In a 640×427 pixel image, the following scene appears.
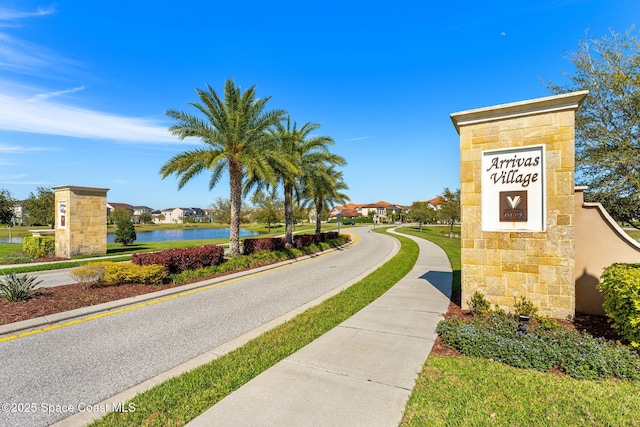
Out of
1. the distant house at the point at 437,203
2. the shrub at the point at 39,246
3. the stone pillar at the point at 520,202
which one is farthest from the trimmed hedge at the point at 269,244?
the distant house at the point at 437,203

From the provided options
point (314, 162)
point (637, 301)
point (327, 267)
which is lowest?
point (327, 267)

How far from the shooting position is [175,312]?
7.39m

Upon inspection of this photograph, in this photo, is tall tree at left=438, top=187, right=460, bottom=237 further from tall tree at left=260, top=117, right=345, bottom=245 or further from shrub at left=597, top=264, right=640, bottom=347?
shrub at left=597, top=264, right=640, bottom=347

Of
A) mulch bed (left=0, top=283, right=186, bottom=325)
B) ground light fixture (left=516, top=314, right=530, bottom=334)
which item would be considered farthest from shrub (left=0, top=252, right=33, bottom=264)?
ground light fixture (left=516, top=314, right=530, bottom=334)

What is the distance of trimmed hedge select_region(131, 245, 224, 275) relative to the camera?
10568 millimetres

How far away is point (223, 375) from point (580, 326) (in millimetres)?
6926

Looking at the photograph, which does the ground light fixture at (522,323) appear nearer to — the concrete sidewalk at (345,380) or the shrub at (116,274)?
the concrete sidewalk at (345,380)

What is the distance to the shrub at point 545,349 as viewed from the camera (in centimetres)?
416

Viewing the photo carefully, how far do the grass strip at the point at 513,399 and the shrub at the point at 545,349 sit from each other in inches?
7.2

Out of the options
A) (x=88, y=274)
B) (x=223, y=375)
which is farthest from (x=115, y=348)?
(x=88, y=274)

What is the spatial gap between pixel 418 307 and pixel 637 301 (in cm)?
402

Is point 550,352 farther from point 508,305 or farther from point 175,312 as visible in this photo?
point 175,312

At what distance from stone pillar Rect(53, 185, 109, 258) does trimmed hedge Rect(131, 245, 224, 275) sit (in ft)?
27.8

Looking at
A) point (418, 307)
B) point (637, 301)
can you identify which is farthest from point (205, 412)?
point (637, 301)
